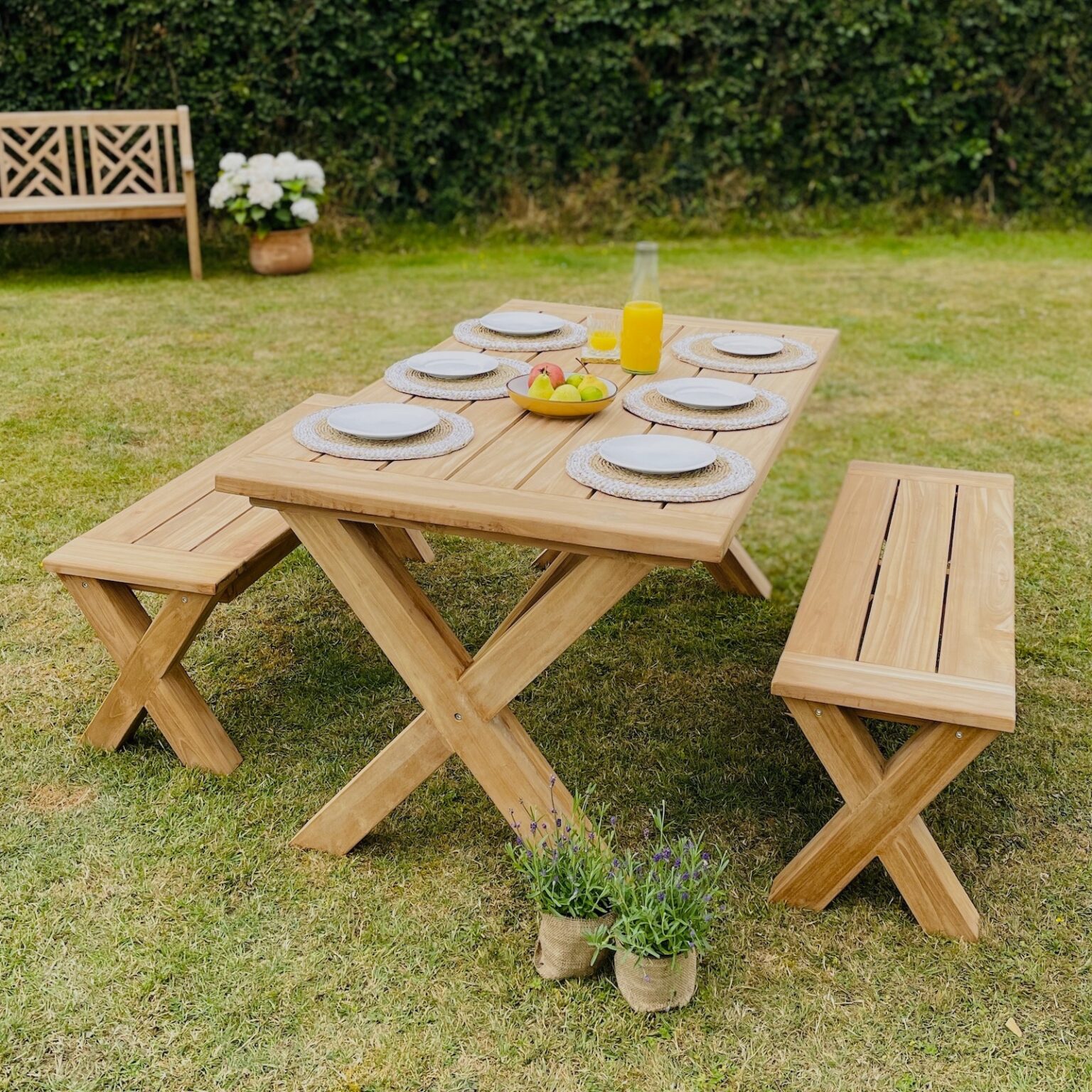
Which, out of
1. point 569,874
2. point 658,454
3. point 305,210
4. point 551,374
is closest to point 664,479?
point 658,454

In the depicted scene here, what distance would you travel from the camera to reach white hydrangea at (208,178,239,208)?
22.1 feet

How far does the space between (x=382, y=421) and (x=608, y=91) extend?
19.7 ft

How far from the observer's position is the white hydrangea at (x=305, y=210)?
6770 mm

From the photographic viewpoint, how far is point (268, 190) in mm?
6707

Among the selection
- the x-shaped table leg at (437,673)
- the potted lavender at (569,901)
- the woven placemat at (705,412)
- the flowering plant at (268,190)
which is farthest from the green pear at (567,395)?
the flowering plant at (268,190)

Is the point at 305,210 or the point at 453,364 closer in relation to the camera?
the point at 453,364

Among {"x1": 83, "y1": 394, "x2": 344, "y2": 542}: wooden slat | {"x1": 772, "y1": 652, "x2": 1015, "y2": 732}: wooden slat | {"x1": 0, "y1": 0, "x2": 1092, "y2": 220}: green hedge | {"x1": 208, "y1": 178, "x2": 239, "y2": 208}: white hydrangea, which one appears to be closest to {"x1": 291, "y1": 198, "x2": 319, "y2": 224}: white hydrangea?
{"x1": 208, "y1": 178, "x2": 239, "y2": 208}: white hydrangea

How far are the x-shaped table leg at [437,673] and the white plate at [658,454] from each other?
0.72ft

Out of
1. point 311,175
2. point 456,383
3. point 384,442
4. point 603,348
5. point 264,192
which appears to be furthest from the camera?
point 311,175

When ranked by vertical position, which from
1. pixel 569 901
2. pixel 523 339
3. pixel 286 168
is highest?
pixel 523 339

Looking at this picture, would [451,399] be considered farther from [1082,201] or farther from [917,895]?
[1082,201]

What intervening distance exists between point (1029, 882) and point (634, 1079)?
0.95 meters

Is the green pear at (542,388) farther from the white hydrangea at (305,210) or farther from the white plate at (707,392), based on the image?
the white hydrangea at (305,210)

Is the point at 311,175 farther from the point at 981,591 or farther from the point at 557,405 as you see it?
the point at 981,591
